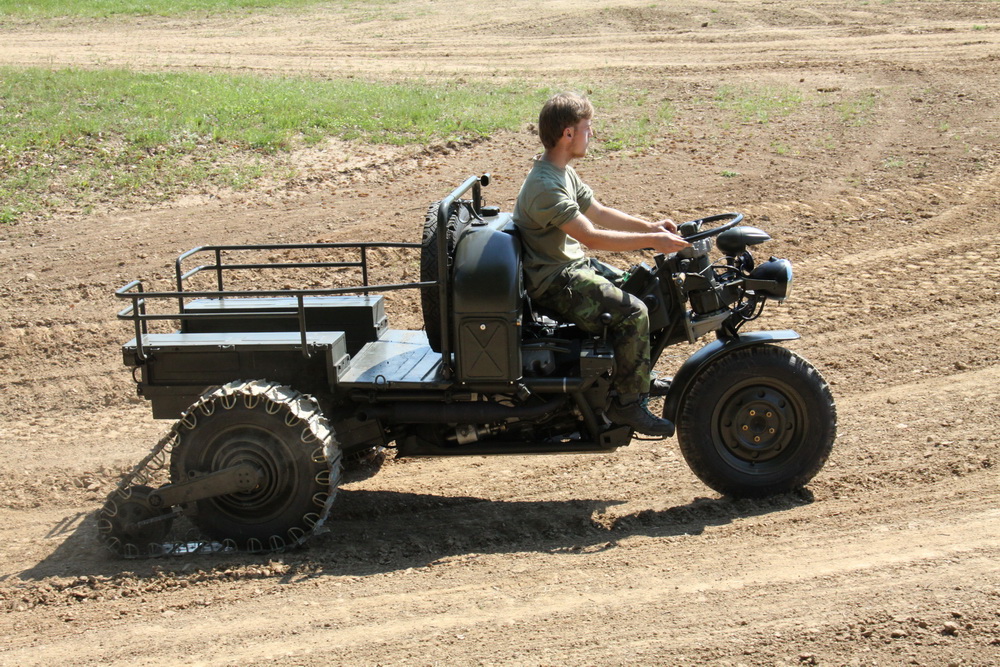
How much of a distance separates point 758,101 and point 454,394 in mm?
11387

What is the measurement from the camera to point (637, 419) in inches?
243

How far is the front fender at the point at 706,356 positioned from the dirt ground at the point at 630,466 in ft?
2.15

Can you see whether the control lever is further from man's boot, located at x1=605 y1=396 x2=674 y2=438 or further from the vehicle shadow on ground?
the vehicle shadow on ground

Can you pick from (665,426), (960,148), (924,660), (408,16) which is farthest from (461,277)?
(408,16)

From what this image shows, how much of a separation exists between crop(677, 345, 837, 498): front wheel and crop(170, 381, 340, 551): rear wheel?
210 centimetres

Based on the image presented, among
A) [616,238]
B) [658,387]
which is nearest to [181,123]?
[658,387]

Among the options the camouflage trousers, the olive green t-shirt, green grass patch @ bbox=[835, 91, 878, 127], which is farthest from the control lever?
green grass patch @ bbox=[835, 91, 878, 127]

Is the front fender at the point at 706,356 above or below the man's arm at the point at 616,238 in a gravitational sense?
below

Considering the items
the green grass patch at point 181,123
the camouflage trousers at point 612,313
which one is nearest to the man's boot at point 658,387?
the camouflage trousers at point 612,313

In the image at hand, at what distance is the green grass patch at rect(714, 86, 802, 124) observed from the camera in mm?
15343

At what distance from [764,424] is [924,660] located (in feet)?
6.23

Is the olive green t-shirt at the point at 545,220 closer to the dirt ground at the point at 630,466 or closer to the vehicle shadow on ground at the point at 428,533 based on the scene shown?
the vehicle shadow on ground at the point at 428,533

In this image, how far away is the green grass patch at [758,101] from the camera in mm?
15343

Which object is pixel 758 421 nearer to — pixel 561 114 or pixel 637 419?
pixel 637 419
